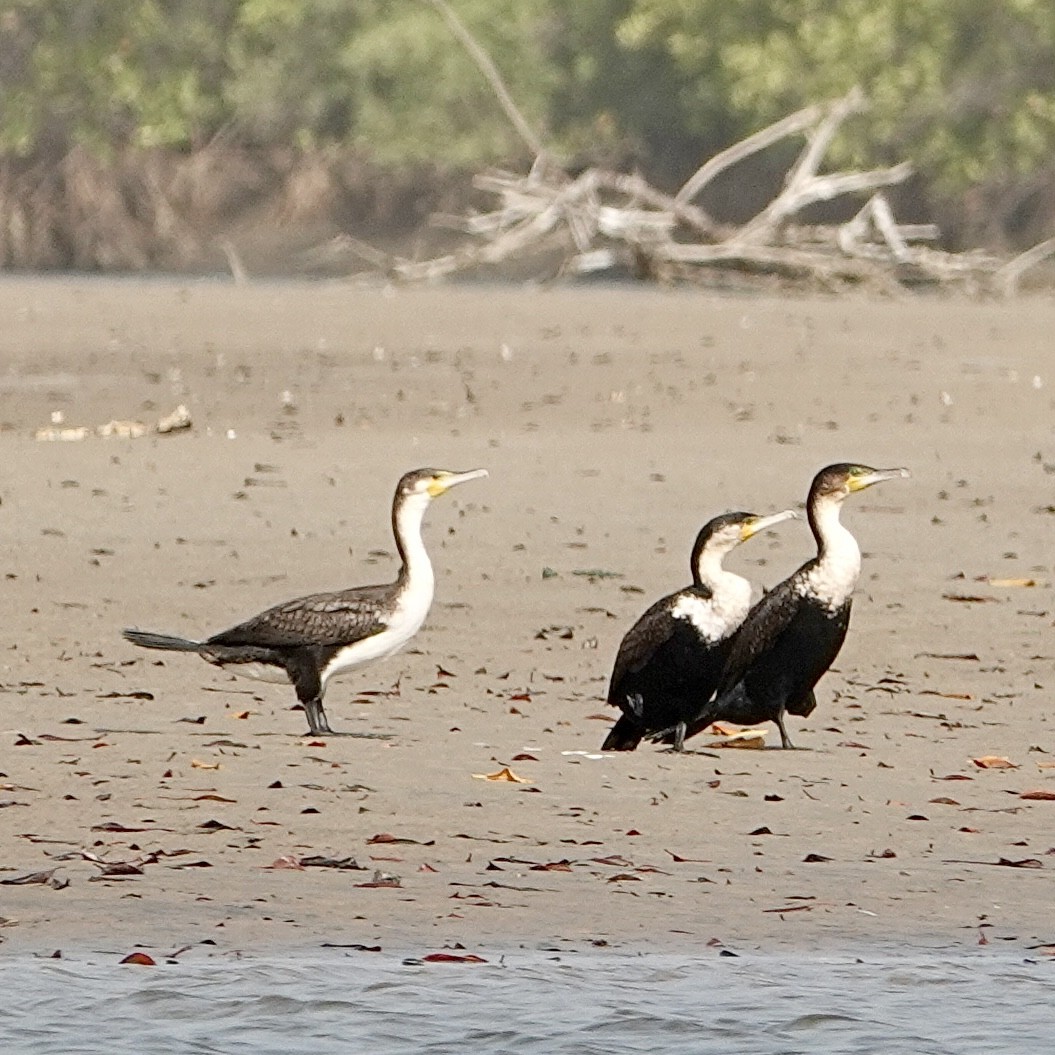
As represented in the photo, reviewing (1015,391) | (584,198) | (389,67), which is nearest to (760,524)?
(1015,391)

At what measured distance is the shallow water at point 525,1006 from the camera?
584 cm

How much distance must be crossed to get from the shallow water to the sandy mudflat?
213mm

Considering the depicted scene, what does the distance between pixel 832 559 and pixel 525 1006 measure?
282cm

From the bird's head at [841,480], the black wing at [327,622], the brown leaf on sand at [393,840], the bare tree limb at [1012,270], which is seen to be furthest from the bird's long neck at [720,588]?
the bare tree limb at [1012,270]

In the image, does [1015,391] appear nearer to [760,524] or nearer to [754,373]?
[754,373]

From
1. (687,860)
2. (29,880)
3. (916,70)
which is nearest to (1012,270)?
(916,70)

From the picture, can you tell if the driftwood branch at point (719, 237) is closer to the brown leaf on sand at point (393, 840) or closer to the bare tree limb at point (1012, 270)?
the bare tree limb at point (1012, 270)

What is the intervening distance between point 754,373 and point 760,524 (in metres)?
12.8

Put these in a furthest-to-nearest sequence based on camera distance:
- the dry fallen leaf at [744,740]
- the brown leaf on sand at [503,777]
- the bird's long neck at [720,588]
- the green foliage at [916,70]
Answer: the green foliage at [916,70], the dry fallen leaf at [744,740], the bird's long neck at [720,588], the brown leaf on sand at [503,777]

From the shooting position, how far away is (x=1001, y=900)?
6809 mm

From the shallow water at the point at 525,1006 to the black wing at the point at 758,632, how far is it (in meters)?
2.14

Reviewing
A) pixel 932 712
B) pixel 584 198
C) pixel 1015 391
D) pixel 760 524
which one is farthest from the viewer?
pixel 584 198

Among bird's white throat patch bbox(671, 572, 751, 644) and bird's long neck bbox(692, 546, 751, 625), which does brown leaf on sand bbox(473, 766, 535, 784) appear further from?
bird's long neck bbox(692, 546, 751, 625)

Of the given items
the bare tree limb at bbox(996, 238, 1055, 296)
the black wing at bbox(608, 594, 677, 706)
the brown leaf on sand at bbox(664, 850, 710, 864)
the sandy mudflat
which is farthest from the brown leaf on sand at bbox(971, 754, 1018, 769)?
the bare tree limb at bbox(996, 238, 1055, 296)
